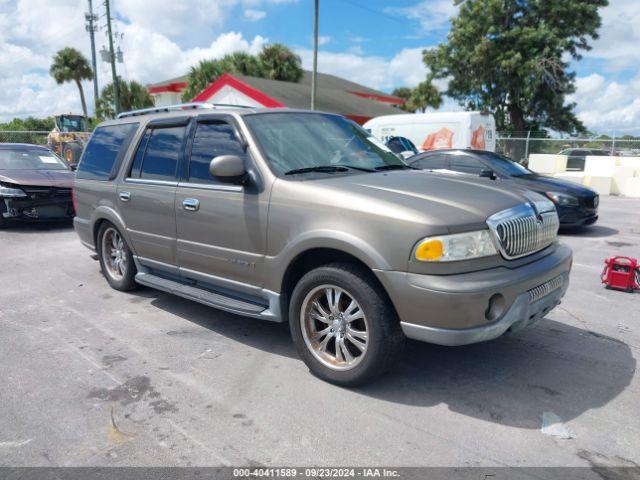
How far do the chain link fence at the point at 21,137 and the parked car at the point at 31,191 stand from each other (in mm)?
18108

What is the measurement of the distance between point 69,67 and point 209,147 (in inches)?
2081

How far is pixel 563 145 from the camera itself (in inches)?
901

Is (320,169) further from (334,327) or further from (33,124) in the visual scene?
(33,124)

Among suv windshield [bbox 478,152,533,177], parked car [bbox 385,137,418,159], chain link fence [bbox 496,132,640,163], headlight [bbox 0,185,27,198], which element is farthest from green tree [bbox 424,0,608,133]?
headlight [bbox 0,185,27,198]

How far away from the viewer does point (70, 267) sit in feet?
23.0

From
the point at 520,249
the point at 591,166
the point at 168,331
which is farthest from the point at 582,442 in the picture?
the point at 591,166

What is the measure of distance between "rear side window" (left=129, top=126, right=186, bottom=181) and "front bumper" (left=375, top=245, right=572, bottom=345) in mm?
2400

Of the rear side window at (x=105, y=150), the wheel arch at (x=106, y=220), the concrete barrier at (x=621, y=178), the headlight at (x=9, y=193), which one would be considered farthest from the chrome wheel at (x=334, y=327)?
the concrete barrier at (x=621, y=178)

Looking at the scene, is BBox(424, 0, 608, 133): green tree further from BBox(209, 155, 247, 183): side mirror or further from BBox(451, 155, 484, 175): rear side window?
BBox(209, 155, 247, 183): side mirror

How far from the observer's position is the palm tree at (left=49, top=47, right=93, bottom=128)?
48.9 meters

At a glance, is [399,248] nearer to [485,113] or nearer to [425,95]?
[485,113]

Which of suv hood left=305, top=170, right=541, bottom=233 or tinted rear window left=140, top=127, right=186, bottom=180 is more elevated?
tinted rear window left=140, top=127, right=186, bottom=180

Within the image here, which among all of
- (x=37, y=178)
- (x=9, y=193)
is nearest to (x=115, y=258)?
(x=9, y=193)

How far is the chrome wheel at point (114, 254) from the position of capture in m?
5.61
